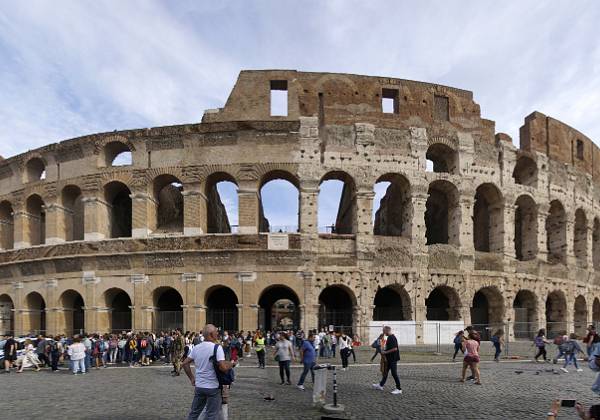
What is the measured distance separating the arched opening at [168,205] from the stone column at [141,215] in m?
0.67

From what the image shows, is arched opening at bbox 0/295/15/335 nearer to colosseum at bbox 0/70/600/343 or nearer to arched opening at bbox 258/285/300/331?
colosseum at bbox 0/70/600/343

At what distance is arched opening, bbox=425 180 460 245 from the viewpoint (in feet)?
72.0

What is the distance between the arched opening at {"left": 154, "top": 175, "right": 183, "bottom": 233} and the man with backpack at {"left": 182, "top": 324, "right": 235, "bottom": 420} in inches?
657

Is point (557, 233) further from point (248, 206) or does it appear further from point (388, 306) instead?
point (248, 206)

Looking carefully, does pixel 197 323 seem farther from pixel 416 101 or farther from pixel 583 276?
pixel 583 276

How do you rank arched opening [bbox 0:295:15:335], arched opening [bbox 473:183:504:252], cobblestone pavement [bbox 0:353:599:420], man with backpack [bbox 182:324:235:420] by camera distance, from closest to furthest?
1. man with backpack [bbox 182:324:235:420]
2. cobblestone pavement [bbox 0:353:599:420]
3. arched opening [bbox 473:183:504:252]
4. arched opening [bbox 0:295:15:335]

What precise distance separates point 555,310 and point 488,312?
509 cm

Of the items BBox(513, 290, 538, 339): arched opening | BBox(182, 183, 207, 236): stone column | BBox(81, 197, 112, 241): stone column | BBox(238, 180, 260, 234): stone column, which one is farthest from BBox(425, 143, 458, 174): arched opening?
BBox(81, 197, 112, 241): stone column

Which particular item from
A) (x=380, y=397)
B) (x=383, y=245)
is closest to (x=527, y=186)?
(x=383, y=245)

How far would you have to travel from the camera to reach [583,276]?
2586cm

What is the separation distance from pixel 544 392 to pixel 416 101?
49.2 ft

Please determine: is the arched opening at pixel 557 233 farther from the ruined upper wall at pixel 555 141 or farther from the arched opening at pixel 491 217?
the arched opening at pixel 491 217

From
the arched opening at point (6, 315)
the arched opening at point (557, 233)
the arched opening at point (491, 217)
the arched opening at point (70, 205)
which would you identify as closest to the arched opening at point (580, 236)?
the arched opening at point (557, 233)

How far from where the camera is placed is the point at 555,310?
998 inches
